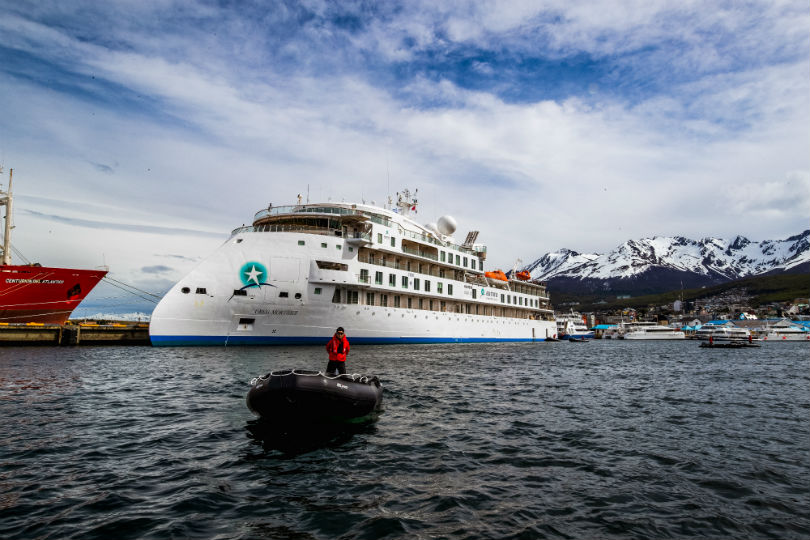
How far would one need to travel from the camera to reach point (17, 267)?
39.1 m

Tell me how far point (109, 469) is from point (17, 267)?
42.4m

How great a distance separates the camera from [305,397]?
10680mm

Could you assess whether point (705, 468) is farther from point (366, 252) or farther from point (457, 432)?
point (366, 252)

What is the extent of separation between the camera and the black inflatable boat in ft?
34.9

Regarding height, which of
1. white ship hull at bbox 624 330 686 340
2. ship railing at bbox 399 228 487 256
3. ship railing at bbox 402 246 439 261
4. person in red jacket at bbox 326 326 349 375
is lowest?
white ship hull at bbox 624 330 686 340

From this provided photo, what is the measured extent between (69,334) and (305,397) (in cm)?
4320

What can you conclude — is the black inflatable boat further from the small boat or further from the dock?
the small boat

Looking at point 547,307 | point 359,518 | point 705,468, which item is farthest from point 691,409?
point 547,307

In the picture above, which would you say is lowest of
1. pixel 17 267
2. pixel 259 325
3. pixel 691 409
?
pixel 691 409

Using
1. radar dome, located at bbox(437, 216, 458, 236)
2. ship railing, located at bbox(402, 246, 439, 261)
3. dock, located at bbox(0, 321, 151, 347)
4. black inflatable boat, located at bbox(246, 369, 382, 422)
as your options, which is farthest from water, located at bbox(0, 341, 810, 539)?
radar dome, located at bbox(437, 216, 458, 236)

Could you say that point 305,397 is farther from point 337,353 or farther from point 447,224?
point 447,224

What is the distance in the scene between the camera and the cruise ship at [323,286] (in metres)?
35.6

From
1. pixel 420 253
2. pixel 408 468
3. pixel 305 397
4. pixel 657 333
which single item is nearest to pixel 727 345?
Result: pixel 657 333

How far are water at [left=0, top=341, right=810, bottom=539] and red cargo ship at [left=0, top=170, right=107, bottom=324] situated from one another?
3020 cm
